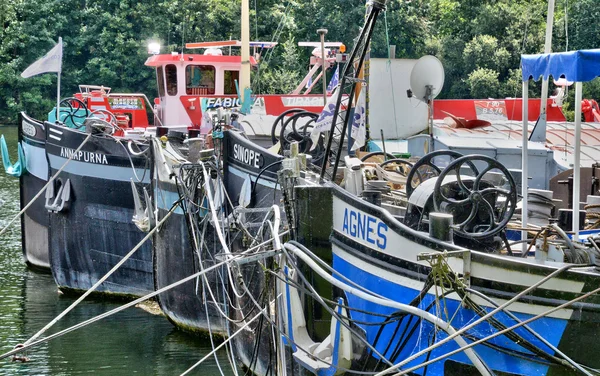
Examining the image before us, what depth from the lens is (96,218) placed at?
15.8 meters

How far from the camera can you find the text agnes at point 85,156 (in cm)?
1533

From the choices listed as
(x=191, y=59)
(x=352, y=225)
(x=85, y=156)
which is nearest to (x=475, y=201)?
(x=352, y=225)

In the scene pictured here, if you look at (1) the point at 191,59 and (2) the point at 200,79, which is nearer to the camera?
(1) the point at 191,59

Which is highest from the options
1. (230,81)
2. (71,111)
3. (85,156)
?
(230,81)

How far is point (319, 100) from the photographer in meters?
21.6

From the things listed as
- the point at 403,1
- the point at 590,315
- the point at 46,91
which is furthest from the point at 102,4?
the point at 590,315

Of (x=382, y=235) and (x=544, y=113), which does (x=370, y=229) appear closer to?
(x=382, y=235)

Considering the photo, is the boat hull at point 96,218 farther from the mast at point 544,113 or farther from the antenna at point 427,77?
the mast at point 544,113

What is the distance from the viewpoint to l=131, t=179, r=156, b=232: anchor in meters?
13.9

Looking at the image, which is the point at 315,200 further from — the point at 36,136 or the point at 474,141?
the point at 36,136

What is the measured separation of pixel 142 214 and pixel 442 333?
8.49m

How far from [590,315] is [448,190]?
5.85 feet

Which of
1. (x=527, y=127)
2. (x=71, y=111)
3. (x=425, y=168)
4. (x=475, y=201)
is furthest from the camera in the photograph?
(x=71, y=111)

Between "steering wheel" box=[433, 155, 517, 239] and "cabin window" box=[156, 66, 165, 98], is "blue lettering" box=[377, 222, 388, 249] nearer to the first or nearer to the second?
"steering wheel" box=[433, 155, 517, 239]
